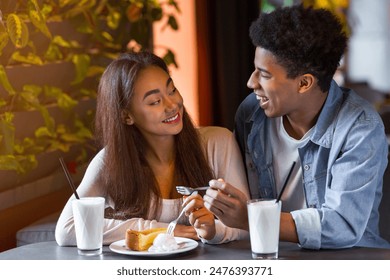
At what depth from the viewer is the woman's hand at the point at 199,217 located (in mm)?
1929

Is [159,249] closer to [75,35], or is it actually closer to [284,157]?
[284,157]

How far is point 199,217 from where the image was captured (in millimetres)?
1965

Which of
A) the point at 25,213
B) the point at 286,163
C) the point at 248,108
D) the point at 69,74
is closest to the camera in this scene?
the point at 286,163

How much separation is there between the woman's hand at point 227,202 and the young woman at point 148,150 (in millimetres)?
286

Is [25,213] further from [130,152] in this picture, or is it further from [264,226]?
[264,226]

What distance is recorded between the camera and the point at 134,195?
2.20 m

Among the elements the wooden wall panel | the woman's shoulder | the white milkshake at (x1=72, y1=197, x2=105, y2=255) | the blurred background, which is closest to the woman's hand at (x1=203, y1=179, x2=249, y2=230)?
the white milkshake at (x1=72, y1=197, x2=105, y2=255)

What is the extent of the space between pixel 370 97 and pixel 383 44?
2.01 metres

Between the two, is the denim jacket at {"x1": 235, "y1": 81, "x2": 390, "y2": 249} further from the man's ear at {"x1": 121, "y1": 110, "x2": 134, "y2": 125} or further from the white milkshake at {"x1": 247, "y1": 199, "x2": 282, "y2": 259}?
the man's ear at {"x1": 121, "y1": 110, "x2": 134, "y2": 125}

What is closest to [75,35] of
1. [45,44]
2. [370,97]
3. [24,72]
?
[45,44]

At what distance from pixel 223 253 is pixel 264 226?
0.17 meters

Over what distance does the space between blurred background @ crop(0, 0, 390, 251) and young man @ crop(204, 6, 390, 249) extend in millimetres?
455

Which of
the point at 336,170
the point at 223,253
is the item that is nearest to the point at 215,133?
the point at 336,170
